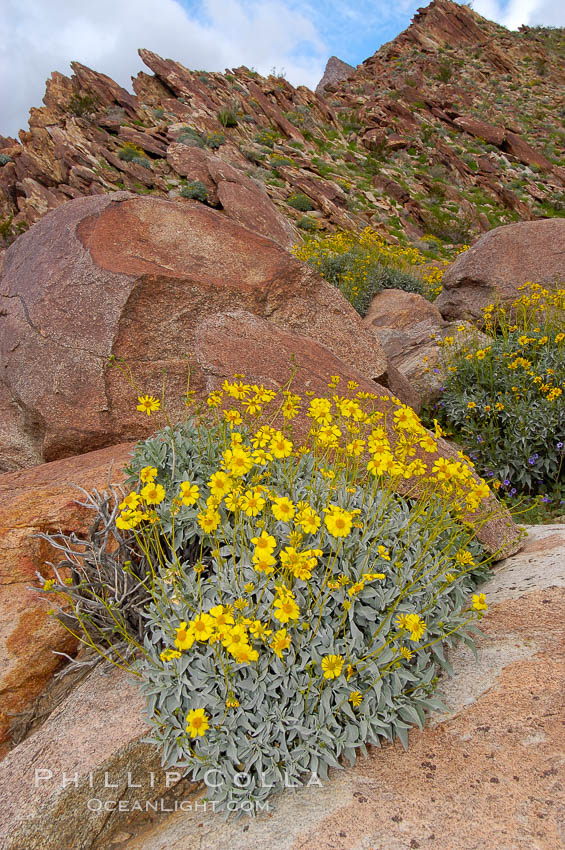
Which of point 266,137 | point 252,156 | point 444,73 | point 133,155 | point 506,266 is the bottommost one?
point 506,266

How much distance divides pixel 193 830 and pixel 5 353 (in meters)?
3.66

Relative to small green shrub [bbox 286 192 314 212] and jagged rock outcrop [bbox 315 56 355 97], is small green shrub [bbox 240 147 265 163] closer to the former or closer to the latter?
small green shrub [bbox 286 192 314 212]

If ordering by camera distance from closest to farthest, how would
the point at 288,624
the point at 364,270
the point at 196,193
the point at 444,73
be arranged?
the point at 288,624
the point at 364,270
the point at 196,193
the point at 444,73

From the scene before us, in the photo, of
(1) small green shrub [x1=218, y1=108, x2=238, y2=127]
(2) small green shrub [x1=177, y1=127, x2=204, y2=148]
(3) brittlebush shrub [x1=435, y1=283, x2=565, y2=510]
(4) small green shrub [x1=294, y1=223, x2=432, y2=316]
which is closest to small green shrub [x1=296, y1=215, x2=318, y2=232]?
(2) small green shrub [x1=177, y1=127, x2=204, y2=148]

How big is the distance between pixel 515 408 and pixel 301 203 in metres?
13.6

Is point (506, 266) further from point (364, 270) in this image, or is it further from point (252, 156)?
point (252, 156)

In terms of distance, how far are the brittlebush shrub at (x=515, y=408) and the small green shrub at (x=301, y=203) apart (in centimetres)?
1234

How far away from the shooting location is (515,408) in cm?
409

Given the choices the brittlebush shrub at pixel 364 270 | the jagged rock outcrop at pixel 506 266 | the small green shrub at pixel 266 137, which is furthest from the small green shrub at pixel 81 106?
the jagged rock outcrop at pixel 506 266

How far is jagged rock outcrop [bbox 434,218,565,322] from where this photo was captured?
20.6 feet

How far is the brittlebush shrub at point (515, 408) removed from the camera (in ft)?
13.2

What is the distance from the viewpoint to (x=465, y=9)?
46000mm

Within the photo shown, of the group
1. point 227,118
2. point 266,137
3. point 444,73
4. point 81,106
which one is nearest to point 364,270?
point 266,137

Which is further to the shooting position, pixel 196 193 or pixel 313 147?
pixel 313 147
